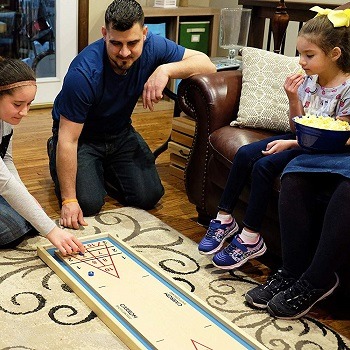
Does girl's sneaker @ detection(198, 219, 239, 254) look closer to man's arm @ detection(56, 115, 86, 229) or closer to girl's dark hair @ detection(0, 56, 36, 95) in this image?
man's arm @ detection(56, 115, 86, 229)

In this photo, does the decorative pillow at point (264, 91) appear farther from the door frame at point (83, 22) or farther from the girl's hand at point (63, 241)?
the door frame at point (83, 22)

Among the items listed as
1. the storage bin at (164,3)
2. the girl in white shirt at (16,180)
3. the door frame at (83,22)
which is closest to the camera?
the girl in white shirt at (16,180)

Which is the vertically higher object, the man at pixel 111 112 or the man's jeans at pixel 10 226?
the man at pixel 111 112

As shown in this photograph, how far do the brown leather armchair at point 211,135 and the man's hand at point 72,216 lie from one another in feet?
1.61

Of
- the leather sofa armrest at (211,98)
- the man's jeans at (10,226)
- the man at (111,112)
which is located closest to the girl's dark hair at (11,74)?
the man at (111,112)

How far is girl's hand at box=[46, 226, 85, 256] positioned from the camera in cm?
220

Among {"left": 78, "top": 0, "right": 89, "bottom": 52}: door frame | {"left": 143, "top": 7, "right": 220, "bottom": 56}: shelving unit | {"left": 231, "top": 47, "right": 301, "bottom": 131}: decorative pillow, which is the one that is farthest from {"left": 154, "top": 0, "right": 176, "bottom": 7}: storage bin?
{"left": 231, "top": 47, "right": 301, "bottom": 131}: decorative pillow

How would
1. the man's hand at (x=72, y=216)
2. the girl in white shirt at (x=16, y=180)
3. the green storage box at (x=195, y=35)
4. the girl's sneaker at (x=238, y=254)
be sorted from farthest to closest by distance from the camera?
1. the green storage box at (x=195, y=35)
2. the man's hand at (x=72, y=216)
3. the girl's sneaker at (x=238, y=254)
4. the girl in white shirt at (x=16, y=180)

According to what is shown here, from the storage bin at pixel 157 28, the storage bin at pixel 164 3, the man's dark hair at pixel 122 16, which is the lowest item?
the storage bin at pixel 157 28

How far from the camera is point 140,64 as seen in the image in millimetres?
2756

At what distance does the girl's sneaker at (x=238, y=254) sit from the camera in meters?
2.29

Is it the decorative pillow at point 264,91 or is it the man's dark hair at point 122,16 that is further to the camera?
the decorative pillow at point 264,91

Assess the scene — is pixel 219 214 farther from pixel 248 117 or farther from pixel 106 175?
pixel 106 175

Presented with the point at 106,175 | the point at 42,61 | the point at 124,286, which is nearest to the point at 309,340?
the point at 124,286
